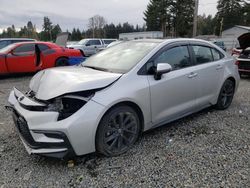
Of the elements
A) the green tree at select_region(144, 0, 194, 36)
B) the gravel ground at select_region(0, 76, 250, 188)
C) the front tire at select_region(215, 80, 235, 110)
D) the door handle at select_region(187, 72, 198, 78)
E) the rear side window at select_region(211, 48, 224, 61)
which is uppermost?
the green tree at select_region(144, 0, 194, 36)

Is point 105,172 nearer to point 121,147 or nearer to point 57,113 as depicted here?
point 121,147

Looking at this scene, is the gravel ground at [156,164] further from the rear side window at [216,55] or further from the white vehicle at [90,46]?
the white vehicle at [90,46]

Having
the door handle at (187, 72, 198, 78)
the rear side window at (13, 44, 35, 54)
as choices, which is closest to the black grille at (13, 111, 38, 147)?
the door handle at (187, 72, 198, 78)

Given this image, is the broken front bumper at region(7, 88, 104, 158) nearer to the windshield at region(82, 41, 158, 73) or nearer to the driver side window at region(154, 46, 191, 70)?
the windshield at region(82, 41, 158, 73)

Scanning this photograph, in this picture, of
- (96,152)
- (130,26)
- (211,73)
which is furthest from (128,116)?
(130,26)

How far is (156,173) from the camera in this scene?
2.68m

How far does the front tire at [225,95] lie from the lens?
471 cm

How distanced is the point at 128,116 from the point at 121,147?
43 centimetres

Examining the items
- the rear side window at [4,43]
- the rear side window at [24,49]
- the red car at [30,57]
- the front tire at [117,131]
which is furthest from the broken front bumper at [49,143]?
the rear side window at [4,43]

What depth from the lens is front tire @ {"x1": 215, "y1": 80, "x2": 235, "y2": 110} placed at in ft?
15.4

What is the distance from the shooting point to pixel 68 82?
2.78 meters

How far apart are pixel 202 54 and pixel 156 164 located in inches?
93.3

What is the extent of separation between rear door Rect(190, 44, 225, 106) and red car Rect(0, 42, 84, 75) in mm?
5270

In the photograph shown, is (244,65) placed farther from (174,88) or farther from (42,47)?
(42,47)
